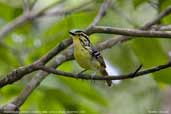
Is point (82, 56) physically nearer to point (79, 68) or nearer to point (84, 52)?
point (84, 52)

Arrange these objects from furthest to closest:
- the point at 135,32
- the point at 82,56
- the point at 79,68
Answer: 1. the point at 79,68
2. the point at 82,56
3. the point at 135,32

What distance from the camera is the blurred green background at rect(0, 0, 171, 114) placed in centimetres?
242

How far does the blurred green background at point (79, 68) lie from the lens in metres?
2.42

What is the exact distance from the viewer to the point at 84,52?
6.41ft

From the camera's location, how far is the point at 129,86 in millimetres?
3295

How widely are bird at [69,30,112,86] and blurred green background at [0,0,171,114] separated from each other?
1.33 feet

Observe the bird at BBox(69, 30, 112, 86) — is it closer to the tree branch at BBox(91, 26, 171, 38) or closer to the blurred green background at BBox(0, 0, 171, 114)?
the tree branch at BBox(91, 26, 171, 38)

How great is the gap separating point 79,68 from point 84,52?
754 mm

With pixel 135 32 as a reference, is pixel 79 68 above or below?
below

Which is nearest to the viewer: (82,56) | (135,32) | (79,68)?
(135,32)

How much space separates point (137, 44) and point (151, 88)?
858 millimetres

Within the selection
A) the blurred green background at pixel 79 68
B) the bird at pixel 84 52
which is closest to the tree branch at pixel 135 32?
the bird at pixel 84 52

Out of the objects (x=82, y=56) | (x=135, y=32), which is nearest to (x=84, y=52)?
(x=82, y=56)

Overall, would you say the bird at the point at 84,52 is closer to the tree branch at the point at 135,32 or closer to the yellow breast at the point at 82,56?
the yellow breast at the point at 82,56
